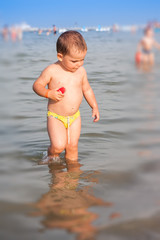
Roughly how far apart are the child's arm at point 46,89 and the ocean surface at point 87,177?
0.55 m

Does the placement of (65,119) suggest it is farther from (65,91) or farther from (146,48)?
(146,48)

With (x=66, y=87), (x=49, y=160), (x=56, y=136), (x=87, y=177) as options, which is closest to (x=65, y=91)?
(x=66, y=87)

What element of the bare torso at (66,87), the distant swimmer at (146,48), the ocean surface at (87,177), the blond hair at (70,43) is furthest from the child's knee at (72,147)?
the distant swimmer at (146,48)

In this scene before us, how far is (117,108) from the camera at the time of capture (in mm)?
4762

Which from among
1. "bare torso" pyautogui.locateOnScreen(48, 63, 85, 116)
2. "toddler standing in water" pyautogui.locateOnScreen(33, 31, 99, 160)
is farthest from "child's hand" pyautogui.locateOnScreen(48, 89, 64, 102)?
"bare torso" pyautogui.locateOnScreen(48, 63, 85, 116)

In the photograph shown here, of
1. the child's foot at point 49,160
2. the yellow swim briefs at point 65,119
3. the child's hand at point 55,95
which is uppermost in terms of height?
the child's hand at point 55,95

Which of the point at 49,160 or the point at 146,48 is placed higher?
the point at 146,48

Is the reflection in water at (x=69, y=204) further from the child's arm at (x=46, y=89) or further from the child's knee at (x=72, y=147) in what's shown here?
the child's arm at (x=46, y=89)

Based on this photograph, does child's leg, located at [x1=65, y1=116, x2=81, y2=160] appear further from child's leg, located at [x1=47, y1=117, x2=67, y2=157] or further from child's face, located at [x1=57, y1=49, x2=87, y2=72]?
child's face, located at [x1=57, y1=49, x2=87, y2=72]

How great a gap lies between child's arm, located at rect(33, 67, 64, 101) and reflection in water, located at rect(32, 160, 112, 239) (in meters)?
0.65

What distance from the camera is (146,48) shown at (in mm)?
8172

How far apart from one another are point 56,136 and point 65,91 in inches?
15.9

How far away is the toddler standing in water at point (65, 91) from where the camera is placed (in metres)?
2.94

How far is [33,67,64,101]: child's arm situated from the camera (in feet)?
9.68
